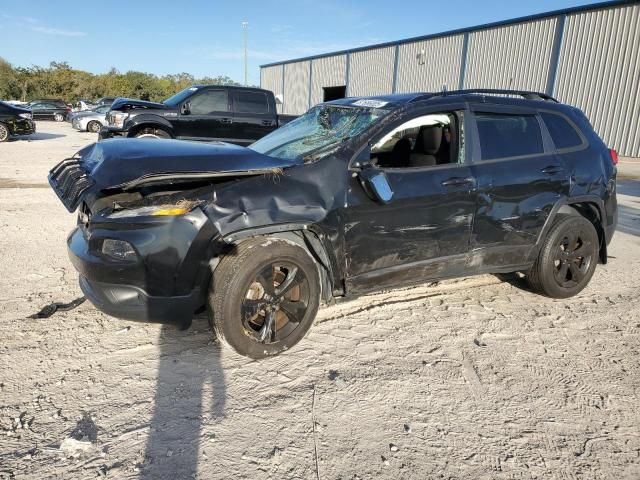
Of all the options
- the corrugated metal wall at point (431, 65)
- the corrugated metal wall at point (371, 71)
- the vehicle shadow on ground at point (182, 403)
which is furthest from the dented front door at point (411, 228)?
the corrugated metal wall at point (371, 71)

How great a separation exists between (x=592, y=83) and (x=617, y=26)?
1.94 metres

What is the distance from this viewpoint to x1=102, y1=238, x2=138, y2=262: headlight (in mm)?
2906

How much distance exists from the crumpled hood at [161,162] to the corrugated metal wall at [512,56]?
19249 millimetres

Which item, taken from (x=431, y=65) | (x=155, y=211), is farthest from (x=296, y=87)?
(x=155, y=211)

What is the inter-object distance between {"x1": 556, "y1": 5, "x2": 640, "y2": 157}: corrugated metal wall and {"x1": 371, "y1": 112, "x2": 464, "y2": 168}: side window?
16.0 m

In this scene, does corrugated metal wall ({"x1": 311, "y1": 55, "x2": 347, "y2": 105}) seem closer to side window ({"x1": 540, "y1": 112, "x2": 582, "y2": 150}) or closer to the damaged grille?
side window ({"x1": 540, "y1": 112, "x2": 582, "y2": 150})

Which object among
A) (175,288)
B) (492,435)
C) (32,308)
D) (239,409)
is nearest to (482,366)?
(492,435)

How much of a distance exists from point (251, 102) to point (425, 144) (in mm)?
7962

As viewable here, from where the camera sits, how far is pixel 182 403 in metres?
2.75

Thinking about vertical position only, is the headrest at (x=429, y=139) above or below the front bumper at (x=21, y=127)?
above

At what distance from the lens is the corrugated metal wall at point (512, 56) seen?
19.1 m

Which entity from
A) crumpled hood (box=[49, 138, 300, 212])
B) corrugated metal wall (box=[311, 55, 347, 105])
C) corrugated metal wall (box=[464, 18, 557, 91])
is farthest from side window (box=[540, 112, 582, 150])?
corrugated metal wall (box=[311, 55, 347, 105])

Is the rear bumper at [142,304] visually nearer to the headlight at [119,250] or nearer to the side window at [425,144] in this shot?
the headlight at [119,250]

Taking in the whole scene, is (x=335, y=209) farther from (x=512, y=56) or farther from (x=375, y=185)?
(x=512, y=56)
